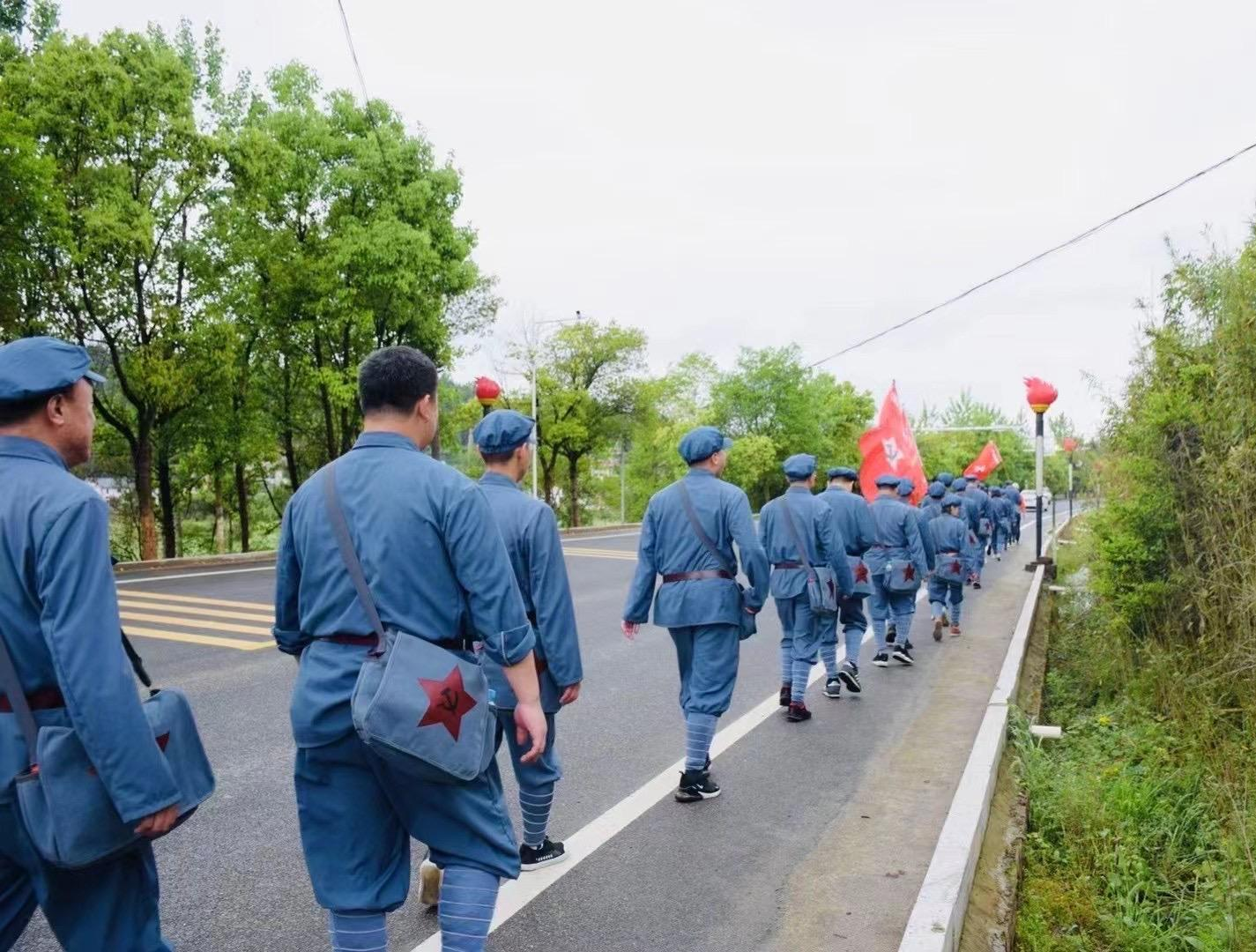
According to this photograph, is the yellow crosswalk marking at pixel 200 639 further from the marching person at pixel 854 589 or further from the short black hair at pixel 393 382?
the short black hair at pixel 393 382

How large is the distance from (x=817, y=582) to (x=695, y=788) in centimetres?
207

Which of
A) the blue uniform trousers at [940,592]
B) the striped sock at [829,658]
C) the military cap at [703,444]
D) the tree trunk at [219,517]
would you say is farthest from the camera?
the tree trunk at [219,517]

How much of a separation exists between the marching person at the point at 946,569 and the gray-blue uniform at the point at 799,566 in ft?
14.6

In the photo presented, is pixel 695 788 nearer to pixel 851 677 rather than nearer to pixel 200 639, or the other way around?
pixel 851 677

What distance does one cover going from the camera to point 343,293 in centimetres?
2412

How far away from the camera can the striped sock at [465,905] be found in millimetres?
2609

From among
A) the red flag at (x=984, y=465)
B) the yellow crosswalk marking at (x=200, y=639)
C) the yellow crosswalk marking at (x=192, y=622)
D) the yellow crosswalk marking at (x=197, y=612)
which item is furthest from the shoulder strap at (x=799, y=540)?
the red flag at (x=984, y=465)

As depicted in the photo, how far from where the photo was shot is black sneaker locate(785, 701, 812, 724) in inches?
271

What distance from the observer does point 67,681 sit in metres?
2.20

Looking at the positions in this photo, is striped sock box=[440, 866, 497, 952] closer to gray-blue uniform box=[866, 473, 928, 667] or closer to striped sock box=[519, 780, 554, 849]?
striped sock box=[519, 780, 554, 849]

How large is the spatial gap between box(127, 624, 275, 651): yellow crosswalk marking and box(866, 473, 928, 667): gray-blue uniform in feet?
19.2

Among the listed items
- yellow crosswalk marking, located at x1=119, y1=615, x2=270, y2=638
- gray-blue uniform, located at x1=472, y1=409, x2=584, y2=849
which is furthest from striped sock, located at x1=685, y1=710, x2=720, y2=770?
yellow crosswalk marking, located at x1=119, y1=615, x2=270, y2=638

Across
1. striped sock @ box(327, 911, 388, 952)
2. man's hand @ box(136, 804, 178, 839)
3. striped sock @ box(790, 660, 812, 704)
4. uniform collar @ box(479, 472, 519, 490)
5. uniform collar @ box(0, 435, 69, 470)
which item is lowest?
striped sock @ box(790, 660, 812, 704)

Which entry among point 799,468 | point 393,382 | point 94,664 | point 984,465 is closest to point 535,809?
point 393,382
